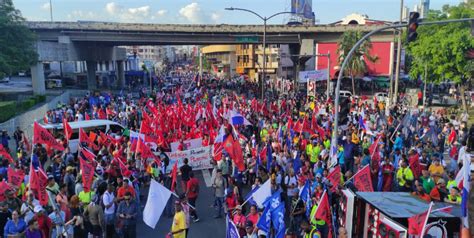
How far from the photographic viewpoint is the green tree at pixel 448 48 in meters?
30.9

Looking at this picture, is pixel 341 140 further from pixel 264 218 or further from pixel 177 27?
pixel 177 27

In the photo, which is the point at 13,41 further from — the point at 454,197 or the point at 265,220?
the point at 454,197

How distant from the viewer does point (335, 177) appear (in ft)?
33.1

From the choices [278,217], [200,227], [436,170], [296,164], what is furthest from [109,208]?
[436,170]

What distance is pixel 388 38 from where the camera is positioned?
51.6 m

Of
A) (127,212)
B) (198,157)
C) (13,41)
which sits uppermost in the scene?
(13,41)

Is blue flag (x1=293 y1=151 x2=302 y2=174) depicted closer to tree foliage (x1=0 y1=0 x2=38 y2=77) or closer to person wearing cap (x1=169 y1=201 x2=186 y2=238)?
person wearing cap (x1=169 y1=201 x2=186 y2=238)

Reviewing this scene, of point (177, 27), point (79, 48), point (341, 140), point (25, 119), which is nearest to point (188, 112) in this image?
point (341, 140)

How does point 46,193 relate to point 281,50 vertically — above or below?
below

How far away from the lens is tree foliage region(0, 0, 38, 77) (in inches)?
1296

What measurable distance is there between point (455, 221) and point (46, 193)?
8.45m

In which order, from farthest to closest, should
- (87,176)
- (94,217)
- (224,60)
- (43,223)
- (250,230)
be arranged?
(224,60)
(87,176)
(94,217)
(43,223)
(250,230)

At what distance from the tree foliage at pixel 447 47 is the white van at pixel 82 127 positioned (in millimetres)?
24931

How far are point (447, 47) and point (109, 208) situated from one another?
98.3 feet
